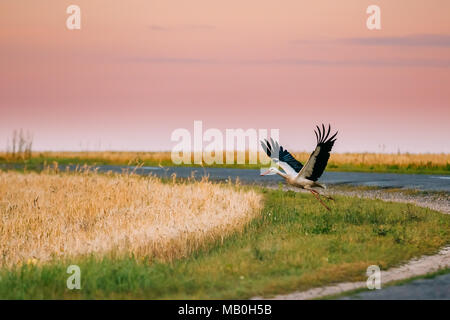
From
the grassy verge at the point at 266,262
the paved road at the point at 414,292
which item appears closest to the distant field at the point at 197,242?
the grassy verge at the point at 266,262

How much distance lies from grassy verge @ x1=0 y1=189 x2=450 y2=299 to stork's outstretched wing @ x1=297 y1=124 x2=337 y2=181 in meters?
1.60

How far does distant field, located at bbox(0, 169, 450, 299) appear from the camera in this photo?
9367mm

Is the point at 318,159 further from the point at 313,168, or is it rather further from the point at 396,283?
the point at 396,283

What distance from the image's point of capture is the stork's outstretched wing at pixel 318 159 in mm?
11867

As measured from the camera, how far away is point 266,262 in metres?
11.0

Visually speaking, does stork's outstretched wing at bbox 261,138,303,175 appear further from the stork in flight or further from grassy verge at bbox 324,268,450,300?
grassy verge at bbox 324,268,450,300

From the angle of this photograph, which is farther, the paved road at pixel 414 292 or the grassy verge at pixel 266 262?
the grassy verge at pixel 266 262

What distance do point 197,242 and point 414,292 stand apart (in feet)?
16.8

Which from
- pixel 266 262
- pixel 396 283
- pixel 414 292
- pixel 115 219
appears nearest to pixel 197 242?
pixel 266 262

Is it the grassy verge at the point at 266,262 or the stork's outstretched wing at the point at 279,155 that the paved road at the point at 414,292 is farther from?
the stork's outstretched wing at the point at 279,155

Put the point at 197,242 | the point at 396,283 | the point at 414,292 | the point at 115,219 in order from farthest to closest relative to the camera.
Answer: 1. the point at 115,219
2. the point at 197,242
3. the point at 396,283
4. the point at 414,292

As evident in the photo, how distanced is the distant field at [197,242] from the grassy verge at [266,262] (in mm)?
22
